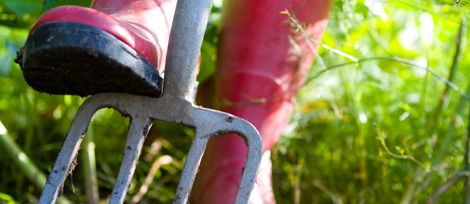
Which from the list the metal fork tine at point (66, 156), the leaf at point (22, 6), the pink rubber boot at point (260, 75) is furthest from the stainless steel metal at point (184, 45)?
the leaf at point (22, 6)

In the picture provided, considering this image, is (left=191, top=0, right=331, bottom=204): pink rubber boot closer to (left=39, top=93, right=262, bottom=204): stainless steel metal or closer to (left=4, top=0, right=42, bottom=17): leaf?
(left=39, top=93, right=262, bottom=204): stainless steel metal

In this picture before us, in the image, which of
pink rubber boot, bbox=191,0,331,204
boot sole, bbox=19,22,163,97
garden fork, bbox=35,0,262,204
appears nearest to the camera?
boot sole, bbox=19,22,163,97

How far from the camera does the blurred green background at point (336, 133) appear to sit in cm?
91

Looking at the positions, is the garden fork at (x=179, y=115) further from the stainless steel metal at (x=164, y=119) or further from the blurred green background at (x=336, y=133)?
the blurred green background at (x=336, y=133)

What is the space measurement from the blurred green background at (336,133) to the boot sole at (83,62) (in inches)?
15.3

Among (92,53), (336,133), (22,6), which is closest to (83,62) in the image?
(92,53)

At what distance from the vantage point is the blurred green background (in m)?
0.91

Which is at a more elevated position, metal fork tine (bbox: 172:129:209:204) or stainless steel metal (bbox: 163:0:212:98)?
stainless steel metal (bbox: 163:0:212:98)

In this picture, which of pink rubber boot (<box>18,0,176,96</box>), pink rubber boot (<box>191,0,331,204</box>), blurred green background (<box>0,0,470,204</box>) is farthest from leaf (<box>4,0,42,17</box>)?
pink rubber boot (<box>191,0,331,204</box>)

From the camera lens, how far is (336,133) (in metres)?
1.16

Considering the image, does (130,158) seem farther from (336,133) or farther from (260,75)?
(336,133)

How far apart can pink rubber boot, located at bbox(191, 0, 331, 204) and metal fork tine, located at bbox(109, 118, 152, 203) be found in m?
0.28

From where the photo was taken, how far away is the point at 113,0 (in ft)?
2.09

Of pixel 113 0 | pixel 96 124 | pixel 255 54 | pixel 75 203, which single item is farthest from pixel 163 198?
pixel 113 0
